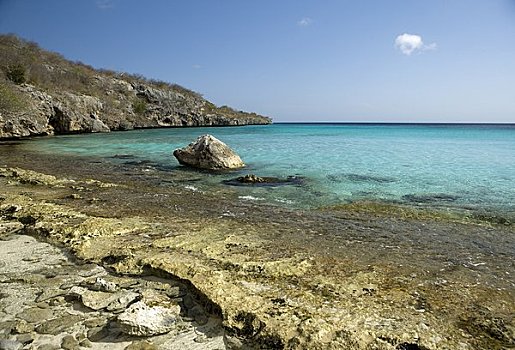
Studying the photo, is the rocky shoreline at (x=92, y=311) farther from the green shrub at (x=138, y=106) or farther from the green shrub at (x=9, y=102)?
the green shrub at (x=138, y=106)

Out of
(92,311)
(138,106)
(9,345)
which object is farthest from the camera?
(138,106)

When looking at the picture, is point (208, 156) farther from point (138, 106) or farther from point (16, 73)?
point (138, 106)

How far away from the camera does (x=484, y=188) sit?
40.8 feet

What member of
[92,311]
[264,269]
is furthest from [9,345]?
[264,269]

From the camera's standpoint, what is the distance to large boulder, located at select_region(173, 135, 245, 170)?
15844 millimetres

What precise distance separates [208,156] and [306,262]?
37.1 feet

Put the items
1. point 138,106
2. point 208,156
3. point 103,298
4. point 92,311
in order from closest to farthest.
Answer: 1. point 92,311
2. point 103,298
3. point 208,156
4. point 138,106

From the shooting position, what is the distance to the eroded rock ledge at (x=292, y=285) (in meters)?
3.40

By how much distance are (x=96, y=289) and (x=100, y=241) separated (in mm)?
1872

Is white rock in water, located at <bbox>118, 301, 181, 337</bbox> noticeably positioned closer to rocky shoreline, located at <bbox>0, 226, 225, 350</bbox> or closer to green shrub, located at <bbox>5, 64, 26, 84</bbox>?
rocky shoreline, located at <bbox>0, 226, 225, 350</bbox>

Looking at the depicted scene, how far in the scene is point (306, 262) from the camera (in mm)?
5254

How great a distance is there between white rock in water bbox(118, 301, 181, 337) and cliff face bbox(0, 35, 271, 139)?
34500 mm

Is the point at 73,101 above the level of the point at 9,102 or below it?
above

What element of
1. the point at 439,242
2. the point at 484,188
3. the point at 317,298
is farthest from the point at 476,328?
the point at 484,188
